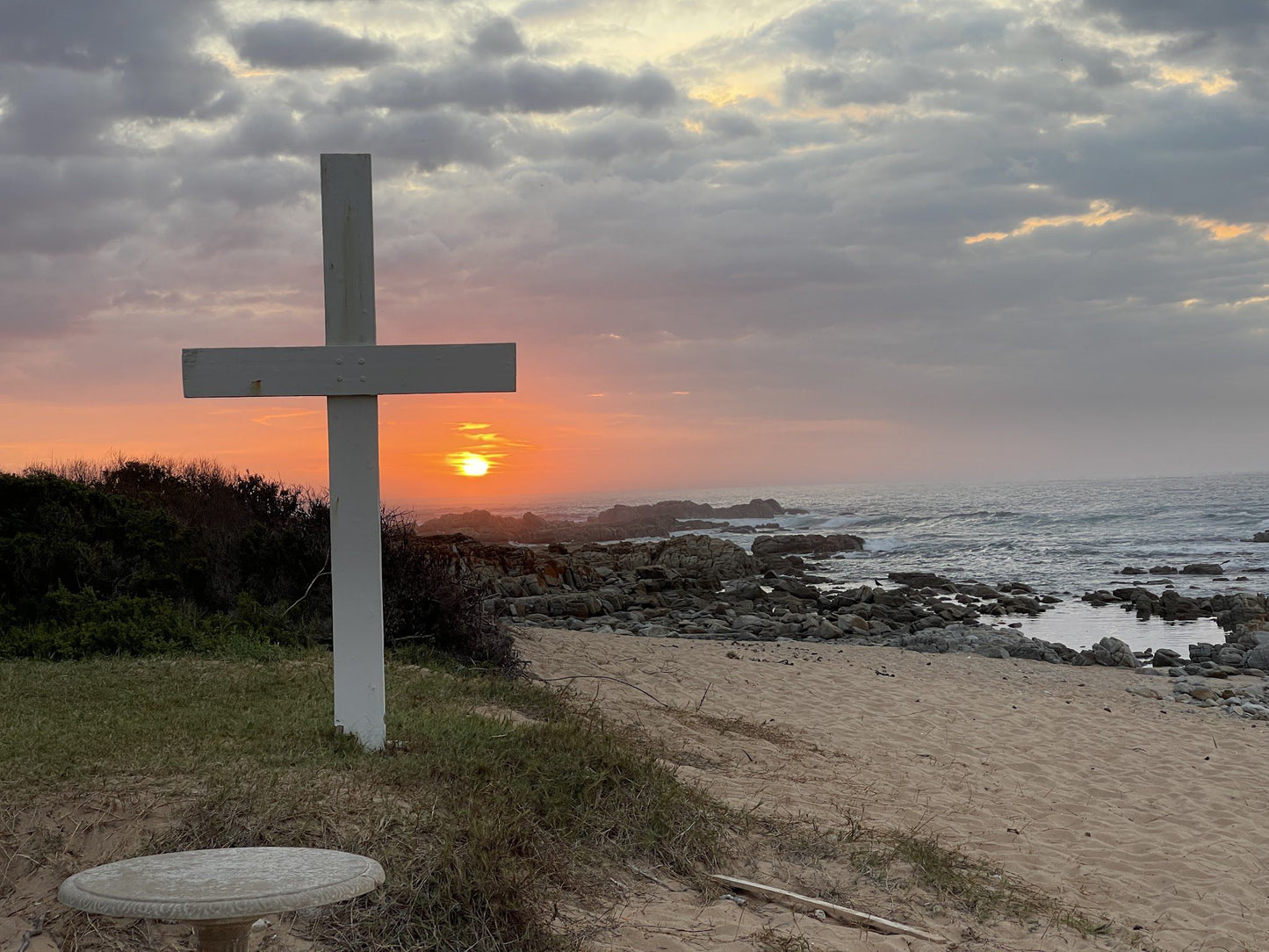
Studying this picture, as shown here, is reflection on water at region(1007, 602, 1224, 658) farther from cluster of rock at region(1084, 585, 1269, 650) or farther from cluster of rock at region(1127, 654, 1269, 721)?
cluster of rock at region(1127, 654, 1269, 721)

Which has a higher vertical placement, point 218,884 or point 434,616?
point 218,884

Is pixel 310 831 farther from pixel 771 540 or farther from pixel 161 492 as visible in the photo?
pixel 771 540

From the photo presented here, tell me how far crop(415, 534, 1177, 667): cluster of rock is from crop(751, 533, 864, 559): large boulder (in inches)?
323

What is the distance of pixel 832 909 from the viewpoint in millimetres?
4590

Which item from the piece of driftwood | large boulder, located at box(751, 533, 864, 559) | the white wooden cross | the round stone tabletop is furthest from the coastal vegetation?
large boulder, located at box(751, 533, 864, 559)

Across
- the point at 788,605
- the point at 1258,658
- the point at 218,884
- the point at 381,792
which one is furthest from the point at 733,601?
the point at 218,884

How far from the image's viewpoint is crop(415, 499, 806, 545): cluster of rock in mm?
54812

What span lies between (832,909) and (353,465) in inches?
134

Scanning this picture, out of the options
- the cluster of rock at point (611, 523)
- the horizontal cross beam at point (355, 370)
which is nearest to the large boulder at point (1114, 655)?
the horizontal cross beam at point (355, 370)

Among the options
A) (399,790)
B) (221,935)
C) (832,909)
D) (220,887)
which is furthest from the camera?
(399,790)

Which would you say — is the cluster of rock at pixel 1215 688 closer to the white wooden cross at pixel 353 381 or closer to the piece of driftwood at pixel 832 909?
the piece of driftwood at pixel 832 909

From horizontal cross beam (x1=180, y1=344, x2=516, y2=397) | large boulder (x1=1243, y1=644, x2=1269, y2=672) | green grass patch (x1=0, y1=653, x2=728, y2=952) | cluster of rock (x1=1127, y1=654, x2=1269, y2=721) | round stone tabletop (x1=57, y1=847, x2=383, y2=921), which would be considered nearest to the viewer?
round stone tabletop (x1=57, y1=847, x2=383, y2=921)

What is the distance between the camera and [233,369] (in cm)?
541

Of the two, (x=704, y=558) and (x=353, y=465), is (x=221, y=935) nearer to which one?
(x=353, y=465)
